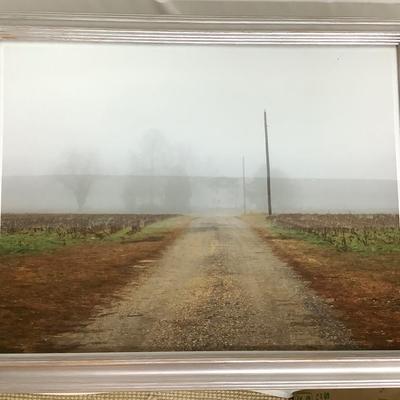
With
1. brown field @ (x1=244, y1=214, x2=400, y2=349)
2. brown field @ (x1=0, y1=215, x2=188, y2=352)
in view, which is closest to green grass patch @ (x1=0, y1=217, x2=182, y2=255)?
brown field @ (x1=0, y1=215, x2=188, y2=352)

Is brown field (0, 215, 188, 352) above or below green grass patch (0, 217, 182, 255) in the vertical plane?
below

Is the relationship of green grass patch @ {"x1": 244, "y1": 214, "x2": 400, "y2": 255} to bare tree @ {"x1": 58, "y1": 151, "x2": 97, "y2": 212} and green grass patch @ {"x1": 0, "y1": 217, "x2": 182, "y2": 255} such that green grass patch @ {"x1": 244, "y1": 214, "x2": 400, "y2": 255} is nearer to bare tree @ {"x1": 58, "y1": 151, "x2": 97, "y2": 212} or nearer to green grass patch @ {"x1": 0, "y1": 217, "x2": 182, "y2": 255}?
green grass patch @ {"x1": 0, "y1": 217, "x2": 182, "y2": 255}

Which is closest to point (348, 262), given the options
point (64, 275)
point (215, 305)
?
point (215, 305)

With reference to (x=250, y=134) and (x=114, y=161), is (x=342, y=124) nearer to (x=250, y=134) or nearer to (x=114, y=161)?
(x=250, y=134)

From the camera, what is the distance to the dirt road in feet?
2.27

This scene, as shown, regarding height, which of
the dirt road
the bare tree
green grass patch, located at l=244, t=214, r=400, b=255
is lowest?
the dirt road

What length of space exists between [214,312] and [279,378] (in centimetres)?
13

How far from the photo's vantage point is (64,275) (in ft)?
2.35

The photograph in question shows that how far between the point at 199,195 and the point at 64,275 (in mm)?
246

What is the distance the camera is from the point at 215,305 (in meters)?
0.71

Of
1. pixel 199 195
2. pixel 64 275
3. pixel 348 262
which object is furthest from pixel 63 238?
pixel 348 262

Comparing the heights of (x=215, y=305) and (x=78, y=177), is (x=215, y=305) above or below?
below

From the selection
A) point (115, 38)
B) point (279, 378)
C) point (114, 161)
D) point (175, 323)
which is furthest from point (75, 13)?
point (279, 378)

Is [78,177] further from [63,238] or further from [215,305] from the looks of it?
[215,305]
